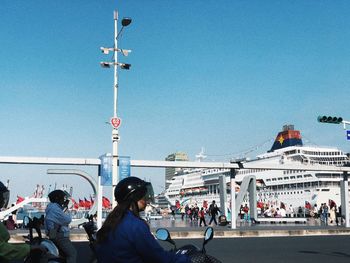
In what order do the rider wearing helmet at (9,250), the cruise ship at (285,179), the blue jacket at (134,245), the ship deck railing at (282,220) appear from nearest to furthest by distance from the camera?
the blue jacket at (134,245), the rider wearing helmet at (9,250), the ship deck railing at (282,220), the cruise ship at (285,179)

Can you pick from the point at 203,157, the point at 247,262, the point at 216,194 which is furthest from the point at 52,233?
the point at 203,157

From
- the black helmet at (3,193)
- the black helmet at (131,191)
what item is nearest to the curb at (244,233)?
the black helmet at (3,193)

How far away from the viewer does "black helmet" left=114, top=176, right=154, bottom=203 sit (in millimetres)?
3324

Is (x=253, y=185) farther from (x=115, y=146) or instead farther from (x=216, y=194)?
(x=216, y=194)

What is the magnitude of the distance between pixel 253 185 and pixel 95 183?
13.8 meters

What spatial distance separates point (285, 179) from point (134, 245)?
236 ft

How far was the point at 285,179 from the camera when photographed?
7219cm

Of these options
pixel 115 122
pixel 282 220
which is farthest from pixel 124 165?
pixel 282 220

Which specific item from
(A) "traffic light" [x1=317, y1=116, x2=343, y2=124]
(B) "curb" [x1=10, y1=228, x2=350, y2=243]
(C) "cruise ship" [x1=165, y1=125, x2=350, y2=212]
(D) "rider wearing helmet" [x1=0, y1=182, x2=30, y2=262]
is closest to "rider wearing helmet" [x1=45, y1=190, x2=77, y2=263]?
A: (D) "rider wearing helmet" [x1=0, y1=182, x2=30, y2=262]

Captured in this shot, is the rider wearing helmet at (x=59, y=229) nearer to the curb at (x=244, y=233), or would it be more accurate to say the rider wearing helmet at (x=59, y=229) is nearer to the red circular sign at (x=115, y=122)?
the red circular sign at (x=115, y=122)

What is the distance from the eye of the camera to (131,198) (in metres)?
3.32

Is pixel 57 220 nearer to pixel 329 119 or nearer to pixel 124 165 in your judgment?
pixel 124 165

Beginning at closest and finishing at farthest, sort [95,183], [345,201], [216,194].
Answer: [95,183], [345,201], [216,194]

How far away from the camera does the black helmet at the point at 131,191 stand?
131 inches
